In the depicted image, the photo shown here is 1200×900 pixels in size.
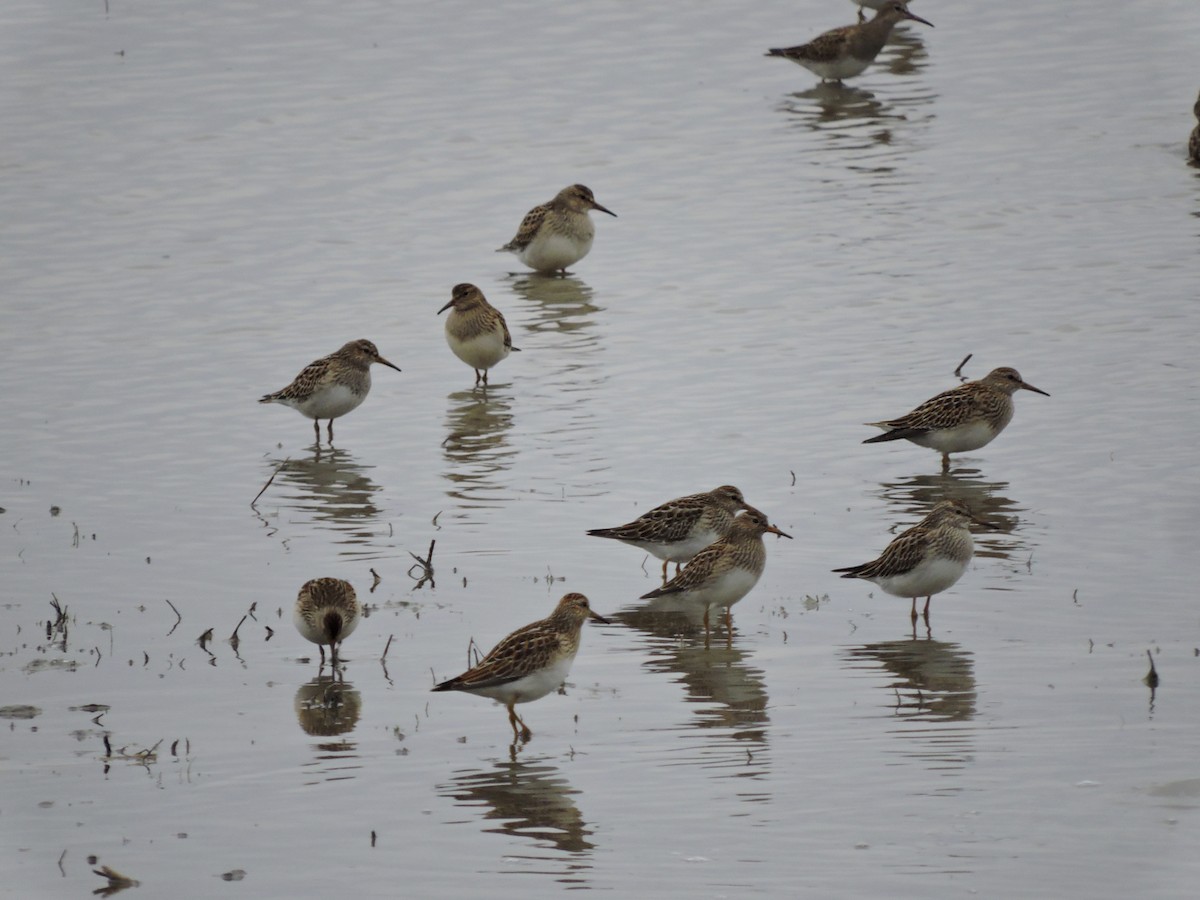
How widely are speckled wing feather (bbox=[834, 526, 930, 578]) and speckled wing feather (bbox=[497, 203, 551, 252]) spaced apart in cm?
1181

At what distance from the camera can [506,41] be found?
3725 centimetres

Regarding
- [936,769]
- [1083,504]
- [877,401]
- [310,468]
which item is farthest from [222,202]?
[936,769]

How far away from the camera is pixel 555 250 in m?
24.3

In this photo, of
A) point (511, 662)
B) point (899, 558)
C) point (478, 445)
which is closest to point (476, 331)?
point (478, 445)

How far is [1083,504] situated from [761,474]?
113 inches

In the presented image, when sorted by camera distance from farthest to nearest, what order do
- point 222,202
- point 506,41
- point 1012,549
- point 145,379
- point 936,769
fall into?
point 506,41
point 222,202
point 145,379
point 1012,549
point 936,769

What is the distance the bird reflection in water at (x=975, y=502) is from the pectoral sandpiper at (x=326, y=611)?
16.9ft

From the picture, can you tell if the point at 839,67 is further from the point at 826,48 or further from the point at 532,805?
the point at 532,805

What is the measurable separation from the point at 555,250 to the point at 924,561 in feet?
40.2

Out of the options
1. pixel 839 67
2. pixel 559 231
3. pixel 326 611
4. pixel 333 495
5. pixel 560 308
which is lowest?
pixel 326 611

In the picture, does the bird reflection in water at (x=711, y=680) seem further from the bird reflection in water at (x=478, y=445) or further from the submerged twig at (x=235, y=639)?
the bird reflection in water at (x=478, y=445)

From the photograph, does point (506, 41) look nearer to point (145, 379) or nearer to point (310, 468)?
point (145, 379)

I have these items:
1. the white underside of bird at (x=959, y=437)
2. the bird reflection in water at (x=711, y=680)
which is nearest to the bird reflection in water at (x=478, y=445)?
the bird reflection in water at (x=711, y=680)

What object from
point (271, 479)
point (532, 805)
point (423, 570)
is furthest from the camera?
point (271, 479)
